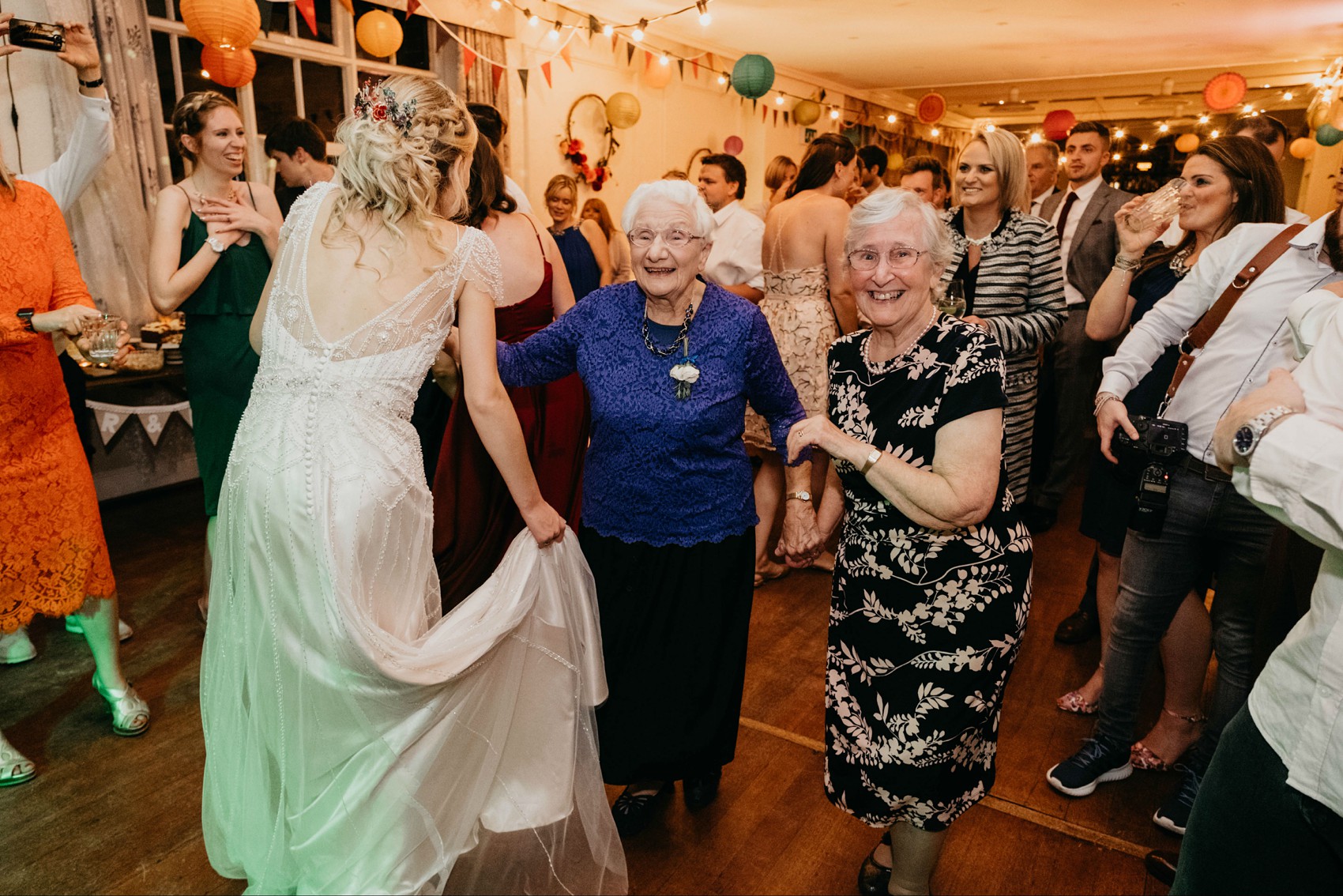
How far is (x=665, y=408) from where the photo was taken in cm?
183

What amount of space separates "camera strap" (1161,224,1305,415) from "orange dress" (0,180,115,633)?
2914 mm

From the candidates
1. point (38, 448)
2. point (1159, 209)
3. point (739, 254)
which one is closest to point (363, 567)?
point (38, 448)

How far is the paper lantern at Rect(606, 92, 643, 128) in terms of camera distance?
8062 mm

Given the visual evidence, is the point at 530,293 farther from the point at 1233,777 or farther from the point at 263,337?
the point at 1233,777

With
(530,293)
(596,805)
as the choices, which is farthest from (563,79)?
(596,805)

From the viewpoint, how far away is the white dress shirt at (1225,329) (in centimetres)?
179

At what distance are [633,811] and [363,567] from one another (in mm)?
965

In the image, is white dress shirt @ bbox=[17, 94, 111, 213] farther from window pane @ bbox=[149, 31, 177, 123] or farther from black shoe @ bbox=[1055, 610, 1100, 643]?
black shoe @ bbox=[1055, 610, 1100, 643]

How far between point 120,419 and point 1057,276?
434cm

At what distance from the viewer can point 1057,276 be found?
2.78m

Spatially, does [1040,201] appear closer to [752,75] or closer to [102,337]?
[752,75]

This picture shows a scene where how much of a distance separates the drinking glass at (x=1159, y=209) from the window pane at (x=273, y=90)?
5515 mm

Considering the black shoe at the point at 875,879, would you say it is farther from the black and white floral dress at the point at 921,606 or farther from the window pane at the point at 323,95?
the window pane at the point at 323,95

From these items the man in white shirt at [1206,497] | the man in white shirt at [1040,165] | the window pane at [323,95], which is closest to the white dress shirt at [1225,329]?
the man in white shirt at [1206,497]
